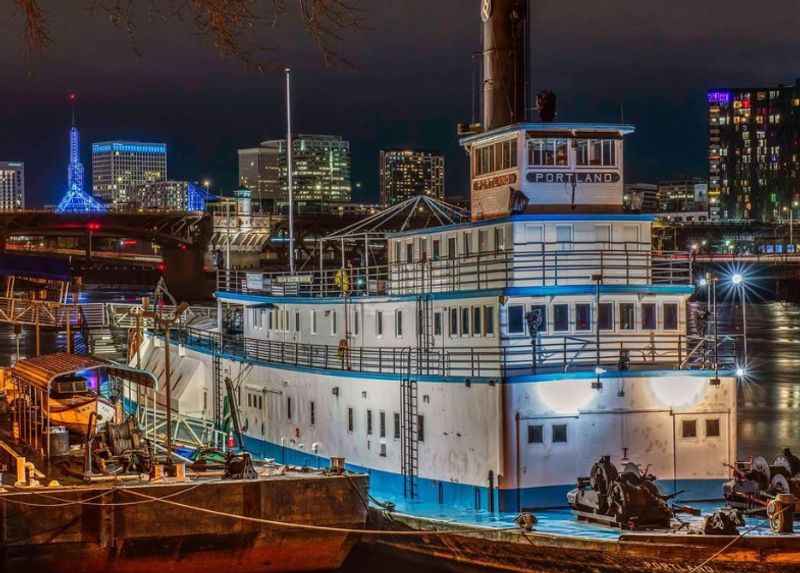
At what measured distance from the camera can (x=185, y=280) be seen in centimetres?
11400

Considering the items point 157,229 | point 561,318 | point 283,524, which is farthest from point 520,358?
point 157,229

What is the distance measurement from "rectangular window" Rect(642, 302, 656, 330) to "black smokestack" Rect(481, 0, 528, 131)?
7.29 metres

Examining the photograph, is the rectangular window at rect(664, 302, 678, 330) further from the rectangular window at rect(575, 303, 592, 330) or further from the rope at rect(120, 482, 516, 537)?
the rope at rect(120, 482, 516, 537)

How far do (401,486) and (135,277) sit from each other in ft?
359

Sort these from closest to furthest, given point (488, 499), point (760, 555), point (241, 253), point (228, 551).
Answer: point (760, 555) < point (228, 551) < point (488, 499) < point (241, 253)

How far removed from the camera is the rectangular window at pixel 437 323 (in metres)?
28.1

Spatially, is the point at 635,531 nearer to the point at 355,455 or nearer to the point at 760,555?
the point at 760,555

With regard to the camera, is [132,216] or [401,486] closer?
[401,486]

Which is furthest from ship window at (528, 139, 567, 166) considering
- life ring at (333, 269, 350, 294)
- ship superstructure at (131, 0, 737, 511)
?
life ring at (333, 269, 350, 294)

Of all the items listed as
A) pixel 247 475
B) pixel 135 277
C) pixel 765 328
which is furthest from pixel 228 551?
pixel 135 277

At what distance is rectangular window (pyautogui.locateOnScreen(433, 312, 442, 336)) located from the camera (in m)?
28.1

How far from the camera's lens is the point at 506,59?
32.6 metres

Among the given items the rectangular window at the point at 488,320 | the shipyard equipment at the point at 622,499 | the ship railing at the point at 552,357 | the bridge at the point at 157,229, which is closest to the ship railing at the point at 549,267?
the rectangular window at the point at 488,320

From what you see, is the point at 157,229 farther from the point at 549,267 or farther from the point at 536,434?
the point at 536,434
